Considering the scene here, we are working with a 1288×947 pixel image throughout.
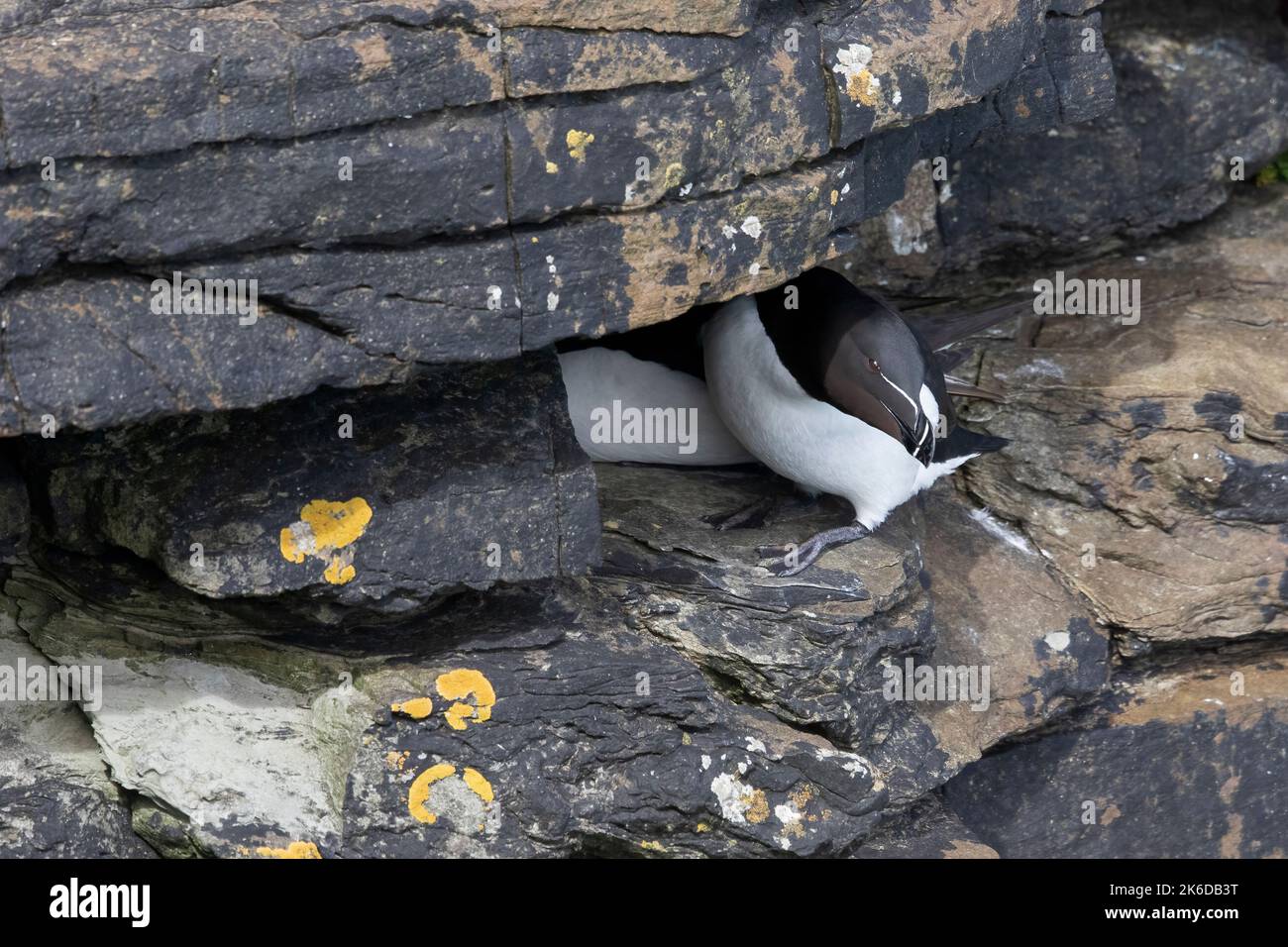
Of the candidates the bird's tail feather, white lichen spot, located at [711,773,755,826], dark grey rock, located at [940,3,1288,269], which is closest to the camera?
white lichen spot, located at [711,773,755,826]

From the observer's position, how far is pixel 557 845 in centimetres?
455

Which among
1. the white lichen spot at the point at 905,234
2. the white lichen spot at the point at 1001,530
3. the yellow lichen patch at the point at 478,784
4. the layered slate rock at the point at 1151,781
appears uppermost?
the white lichen spot at the point at 905,234

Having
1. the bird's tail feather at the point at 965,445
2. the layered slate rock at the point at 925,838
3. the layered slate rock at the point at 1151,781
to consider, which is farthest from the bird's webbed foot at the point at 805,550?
the layered slate rock at the point at 1151,781

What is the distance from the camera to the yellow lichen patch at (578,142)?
3.94 m

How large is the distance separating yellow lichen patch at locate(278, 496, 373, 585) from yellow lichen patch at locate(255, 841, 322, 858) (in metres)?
0.76

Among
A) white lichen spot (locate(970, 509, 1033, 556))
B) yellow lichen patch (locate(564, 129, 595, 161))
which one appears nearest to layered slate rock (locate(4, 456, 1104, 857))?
white lichen spot (locate(970, 509, 1033, 556))

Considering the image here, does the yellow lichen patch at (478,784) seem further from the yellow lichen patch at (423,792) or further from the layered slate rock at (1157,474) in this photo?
the layered slate rock at (1157,474)

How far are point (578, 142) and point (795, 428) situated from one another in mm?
1634

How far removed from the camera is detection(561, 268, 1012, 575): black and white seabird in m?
4.80

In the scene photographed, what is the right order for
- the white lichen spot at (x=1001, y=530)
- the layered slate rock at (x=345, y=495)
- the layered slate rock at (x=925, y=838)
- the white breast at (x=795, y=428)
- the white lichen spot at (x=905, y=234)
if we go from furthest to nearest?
the white lichen spot at (x=905, y=234)
the white lichen spot at (x=1001, y=530)
the white breast at (x=795, y=428)
the layered slate rock at (x=925, y=838)
the layered slate rock at (x=345, y=495)

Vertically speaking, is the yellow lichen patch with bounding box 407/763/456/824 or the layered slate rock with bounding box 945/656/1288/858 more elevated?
the yellow lichen patch with bounding box 407/763/456/824

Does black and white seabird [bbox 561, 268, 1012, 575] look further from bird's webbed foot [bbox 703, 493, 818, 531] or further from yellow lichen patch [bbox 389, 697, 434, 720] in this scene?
yellow lichen patch [bbox 389, 697, 434, 720]

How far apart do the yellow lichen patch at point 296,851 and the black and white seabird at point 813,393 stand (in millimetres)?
1764

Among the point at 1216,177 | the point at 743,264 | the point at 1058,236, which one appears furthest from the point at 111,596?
the point at 1216,177
